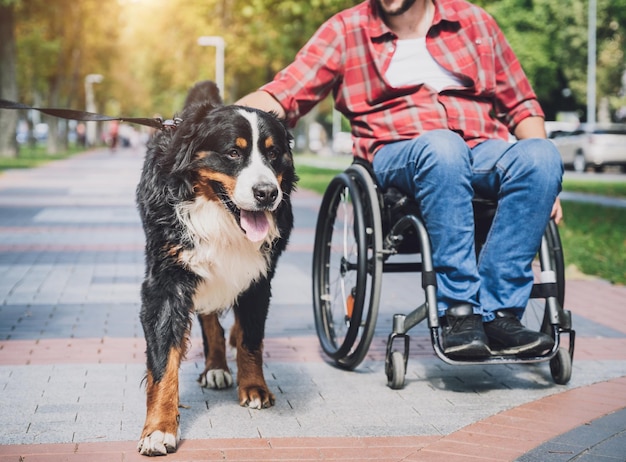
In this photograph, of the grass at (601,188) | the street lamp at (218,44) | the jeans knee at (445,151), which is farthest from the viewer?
the street lamp at (218,44)

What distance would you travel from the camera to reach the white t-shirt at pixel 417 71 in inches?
188

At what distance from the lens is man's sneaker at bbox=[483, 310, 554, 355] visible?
4.12 m

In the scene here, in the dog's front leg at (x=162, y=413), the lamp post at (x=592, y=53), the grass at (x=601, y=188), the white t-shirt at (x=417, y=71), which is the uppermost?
the lamp post at (x=592, y=53)

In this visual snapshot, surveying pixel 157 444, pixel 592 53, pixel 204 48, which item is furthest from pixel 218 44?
pixel 157 444

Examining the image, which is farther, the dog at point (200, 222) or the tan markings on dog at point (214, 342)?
the tan markings on dog at point (214, 342)

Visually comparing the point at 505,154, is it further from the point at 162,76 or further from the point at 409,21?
the point at 162,76

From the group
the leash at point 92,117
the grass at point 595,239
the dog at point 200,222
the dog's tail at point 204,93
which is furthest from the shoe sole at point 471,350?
the grass at point 595,239

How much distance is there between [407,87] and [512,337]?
137cm

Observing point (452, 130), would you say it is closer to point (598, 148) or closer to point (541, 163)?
point (541, 163)

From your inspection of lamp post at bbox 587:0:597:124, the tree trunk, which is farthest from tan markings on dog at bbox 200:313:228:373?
lamp post at bbox 587:0:597:124

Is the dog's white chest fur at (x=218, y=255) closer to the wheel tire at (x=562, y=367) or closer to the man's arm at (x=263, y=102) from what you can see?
the man's arm at (x=263, y=102)

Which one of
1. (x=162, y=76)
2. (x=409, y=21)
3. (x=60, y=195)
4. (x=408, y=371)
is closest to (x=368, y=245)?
(x=408, y=371)

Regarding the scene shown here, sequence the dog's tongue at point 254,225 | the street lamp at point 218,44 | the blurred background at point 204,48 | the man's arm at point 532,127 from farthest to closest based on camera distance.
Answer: the street lamp at point 218,44
the blurred background at point 204,48
the man's arm at point 532,127
the dog's tongue at point 254,225

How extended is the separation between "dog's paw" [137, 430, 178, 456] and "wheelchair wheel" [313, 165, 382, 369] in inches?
50.2
